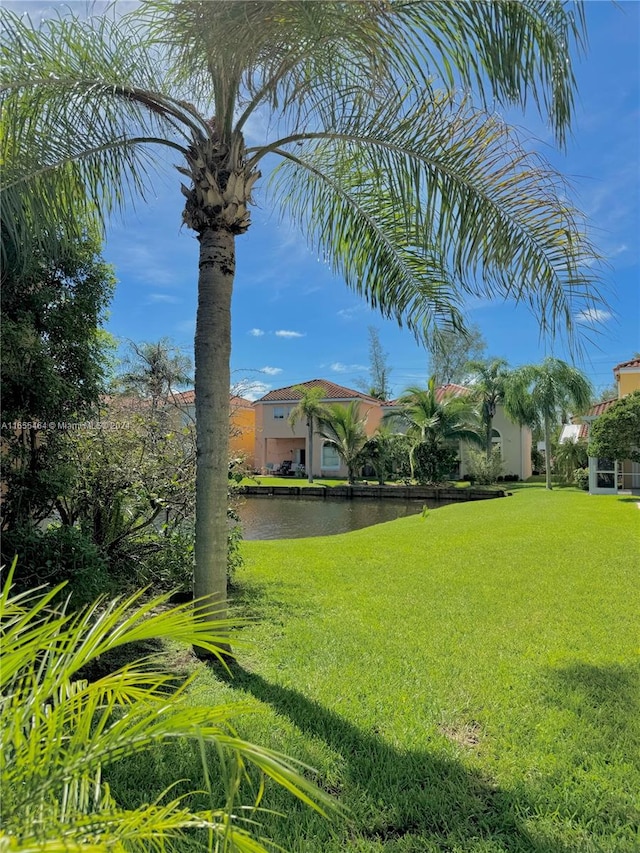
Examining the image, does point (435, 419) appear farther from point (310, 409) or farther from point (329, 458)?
point (329, 458)

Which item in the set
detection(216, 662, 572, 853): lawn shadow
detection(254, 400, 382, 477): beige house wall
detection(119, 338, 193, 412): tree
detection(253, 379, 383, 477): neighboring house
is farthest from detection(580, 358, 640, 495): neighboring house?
detection(216, 662, 572, 853): lawn shadow

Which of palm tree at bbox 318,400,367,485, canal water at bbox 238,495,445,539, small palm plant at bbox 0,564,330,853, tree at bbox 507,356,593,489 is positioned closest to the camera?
small palm plant at bbox 0,564,330,853

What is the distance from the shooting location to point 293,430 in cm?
3709

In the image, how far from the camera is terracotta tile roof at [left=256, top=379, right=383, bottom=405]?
3644 cm

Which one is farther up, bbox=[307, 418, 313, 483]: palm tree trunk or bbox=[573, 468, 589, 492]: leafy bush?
bbox=[307, 418, 313, 483]: palm tree trunk

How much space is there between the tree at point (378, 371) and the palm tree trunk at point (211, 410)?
150 ft

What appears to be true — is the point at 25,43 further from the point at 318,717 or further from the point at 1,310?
the point at 318,717

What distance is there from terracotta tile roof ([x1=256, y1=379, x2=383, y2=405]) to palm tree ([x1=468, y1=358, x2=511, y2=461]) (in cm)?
904

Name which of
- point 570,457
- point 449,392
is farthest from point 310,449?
point 570,457

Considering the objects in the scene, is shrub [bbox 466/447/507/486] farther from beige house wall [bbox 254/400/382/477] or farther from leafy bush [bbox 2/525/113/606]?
leafy bush [bbox 2/525/113/606]

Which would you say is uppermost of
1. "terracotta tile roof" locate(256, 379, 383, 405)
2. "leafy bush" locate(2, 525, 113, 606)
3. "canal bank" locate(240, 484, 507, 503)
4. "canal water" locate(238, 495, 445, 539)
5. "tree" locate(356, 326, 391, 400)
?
"tree" locate(356, 326, 391, 400)

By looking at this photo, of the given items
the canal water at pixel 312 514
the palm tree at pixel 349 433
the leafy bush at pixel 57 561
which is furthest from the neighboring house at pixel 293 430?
the leafy bush at pixel 57 561

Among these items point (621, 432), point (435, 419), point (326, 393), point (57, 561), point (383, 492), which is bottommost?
point (383, 492)

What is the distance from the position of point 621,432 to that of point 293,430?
77.6 ft
